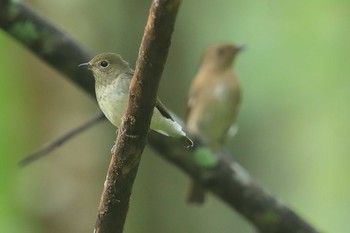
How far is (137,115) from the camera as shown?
6.75 ft

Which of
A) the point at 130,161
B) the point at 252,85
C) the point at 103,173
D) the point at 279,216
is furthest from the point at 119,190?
the point at 252,85

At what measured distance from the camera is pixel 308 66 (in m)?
7.91

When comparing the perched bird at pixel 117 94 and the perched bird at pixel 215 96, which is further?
the perched bird at pixel 215 96

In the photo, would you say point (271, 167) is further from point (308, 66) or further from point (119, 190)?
point (119, 190)

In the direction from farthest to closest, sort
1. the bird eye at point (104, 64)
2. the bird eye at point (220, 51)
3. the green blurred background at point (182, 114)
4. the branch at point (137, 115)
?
the bird eye at point (220, 51) → the green blurred background at point (182, 114) → the bird eye at point (104, 64) → the branch at point (137, 115)

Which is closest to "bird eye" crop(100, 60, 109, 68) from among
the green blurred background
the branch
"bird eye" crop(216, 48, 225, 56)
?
the branch

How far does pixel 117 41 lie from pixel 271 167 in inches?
116

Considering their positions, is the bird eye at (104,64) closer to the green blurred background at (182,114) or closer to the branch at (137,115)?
the branch at (137,115)

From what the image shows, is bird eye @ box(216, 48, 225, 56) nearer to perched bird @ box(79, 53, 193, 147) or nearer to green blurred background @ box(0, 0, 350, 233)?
green blurred background @ box(0, 0, 350, 233)

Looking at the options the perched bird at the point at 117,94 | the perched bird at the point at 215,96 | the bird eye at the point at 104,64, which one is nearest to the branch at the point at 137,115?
the perched bird at the point at 117,94

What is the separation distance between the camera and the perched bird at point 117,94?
107 inches

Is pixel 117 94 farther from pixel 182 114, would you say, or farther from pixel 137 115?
pixel 182 114

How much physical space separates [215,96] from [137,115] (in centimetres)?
468

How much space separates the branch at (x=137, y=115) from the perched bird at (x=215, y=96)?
4.15 m
